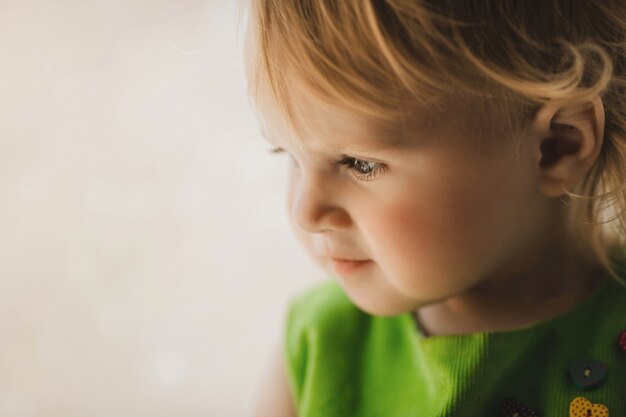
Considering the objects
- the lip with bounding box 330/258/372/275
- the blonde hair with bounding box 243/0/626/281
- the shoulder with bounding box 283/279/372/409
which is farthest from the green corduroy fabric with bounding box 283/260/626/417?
the blonde hair with bounding box 243/0/626/281

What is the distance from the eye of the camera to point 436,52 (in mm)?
668

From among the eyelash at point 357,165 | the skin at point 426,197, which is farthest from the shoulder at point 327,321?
the eyelash at point 357,165

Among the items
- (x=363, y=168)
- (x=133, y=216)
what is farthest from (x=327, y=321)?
(x=133, y=216)

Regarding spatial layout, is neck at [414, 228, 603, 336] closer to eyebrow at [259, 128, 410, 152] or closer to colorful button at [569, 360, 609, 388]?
colorful button at [569, 360, 609, 388]

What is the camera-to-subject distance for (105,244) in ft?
3.71

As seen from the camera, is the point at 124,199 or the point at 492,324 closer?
the point at 492,324

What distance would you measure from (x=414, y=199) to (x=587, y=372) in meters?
0.24

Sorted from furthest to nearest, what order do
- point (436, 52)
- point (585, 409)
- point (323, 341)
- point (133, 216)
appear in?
point (133, 216)
point (323, 341)
point (585, 409)
point (436, 52)

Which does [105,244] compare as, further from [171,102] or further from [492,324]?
[492,324]

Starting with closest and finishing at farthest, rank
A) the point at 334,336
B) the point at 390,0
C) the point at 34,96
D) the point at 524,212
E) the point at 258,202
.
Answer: the point at 390,0 < the point at 524,212 < the point at 334,336 < the point at 34,96 < the point at 258,202

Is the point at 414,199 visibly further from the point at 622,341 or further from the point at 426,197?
the point at 622,341

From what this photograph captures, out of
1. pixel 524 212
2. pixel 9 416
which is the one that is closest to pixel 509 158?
pixel 524 212

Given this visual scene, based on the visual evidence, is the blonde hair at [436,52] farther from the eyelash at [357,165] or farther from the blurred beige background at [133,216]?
the blurred beige background at [133,216]

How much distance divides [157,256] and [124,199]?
0.09 m
